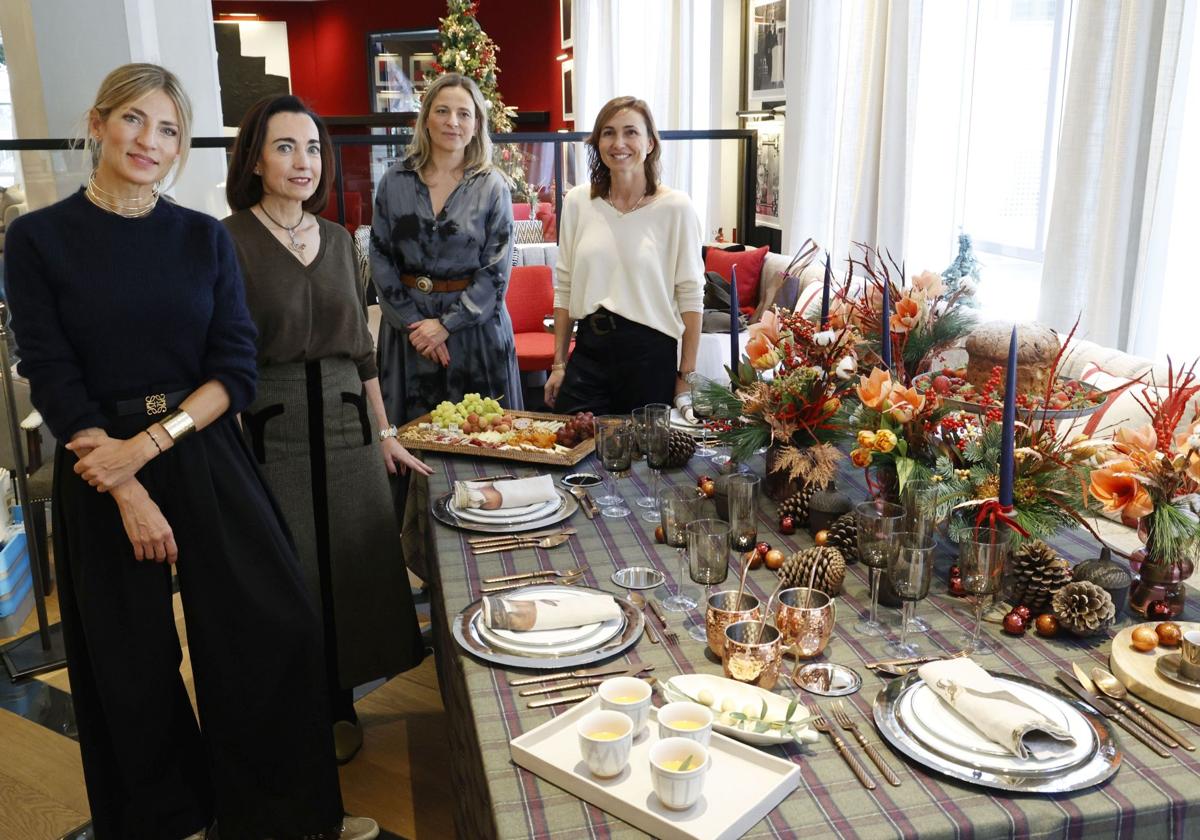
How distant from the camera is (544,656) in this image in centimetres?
139

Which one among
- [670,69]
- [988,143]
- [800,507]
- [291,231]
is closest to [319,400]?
[291,231]

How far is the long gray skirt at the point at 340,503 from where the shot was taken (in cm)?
214

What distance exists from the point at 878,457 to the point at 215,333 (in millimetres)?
1190

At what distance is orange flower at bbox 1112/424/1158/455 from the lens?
1442 millimetres

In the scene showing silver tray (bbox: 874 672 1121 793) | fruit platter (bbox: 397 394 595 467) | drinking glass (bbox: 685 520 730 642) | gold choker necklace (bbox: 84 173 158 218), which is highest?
gold choker necklace (bbox: 84 173 158 218)

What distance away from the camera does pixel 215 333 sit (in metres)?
A: 1.82

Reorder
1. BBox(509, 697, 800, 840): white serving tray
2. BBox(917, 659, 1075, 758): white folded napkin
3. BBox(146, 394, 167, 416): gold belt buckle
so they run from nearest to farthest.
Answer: BBox(509, 697, 800, 840): white serving tray < BBox(917, 659, 1075, 758): white folded napkin < BBox(146, 394, 167, 416): gold belt buckle

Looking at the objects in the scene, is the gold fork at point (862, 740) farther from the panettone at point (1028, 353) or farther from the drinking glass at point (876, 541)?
the panettone at point (1028, 353)

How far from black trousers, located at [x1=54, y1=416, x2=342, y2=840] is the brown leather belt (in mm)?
1158

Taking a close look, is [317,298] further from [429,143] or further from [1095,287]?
[1095,287]

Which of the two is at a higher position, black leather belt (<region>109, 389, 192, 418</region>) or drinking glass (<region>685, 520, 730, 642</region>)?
black leather belt (<region>109, 389, 192, 418</region>)

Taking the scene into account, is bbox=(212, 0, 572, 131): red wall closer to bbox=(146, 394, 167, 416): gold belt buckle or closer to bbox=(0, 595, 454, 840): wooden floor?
bbox=(0, 595, 454, 840): wooden floor

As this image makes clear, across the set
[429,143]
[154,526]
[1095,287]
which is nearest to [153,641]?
[154,526]

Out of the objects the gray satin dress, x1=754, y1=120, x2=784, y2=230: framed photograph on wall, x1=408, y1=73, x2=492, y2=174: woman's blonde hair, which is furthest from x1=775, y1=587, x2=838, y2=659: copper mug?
x1=754, y1=120, x2=784, y2=230: framed photograph on wall
